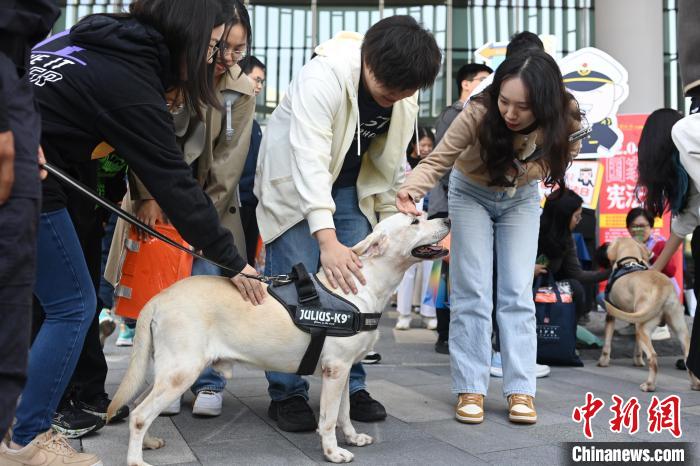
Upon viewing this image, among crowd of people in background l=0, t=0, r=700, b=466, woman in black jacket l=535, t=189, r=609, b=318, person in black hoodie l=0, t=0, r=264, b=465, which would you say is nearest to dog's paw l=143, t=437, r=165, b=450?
crowd of people in background l=0, t=0, r=700, b=466

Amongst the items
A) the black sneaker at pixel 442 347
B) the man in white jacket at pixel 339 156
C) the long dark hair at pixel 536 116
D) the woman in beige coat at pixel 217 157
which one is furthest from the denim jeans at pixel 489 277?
the black sneaker at pixel 442 347

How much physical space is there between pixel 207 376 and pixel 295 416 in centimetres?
63

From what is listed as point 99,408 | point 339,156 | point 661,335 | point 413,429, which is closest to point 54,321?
point 99,408

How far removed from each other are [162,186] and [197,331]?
2.09ft

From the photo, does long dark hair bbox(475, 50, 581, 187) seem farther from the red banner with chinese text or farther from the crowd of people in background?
the red banner with chinese text

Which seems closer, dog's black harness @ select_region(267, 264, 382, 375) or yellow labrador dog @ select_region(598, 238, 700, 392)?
dog's black harness @ select_region(267, 264, 382, 375)

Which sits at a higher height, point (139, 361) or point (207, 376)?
point (139, 361)

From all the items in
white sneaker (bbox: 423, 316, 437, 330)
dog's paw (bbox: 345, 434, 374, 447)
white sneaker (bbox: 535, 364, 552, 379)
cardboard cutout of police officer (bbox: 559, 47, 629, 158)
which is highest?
cardboard cutout of police officer (bbox: 559, 47, 629, 158)

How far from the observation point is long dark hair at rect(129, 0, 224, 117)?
92.4 inches

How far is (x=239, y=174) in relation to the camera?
3514mm

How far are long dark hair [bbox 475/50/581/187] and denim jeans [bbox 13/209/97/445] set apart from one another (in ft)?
6.49

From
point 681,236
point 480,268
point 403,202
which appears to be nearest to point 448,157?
point 403,202

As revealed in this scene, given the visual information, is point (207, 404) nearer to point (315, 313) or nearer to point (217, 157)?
point (315, 313)

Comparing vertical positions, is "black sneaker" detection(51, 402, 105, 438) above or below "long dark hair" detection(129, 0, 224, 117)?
below
